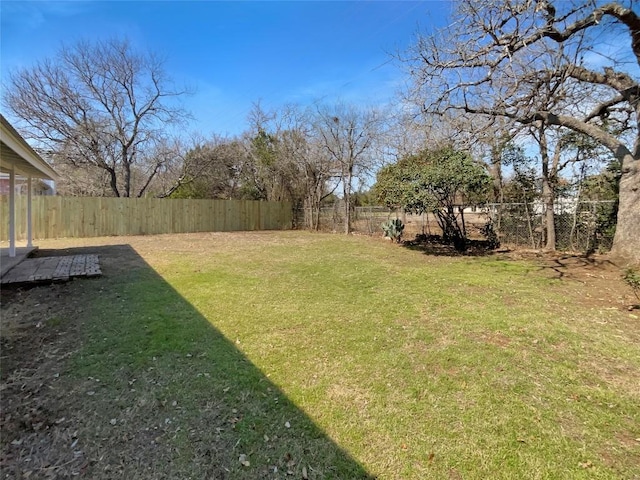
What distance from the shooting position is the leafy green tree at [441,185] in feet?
25.8

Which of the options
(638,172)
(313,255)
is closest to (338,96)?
(313,255)

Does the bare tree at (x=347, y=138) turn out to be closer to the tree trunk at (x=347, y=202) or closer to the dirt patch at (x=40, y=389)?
the tree trunk at (x=347, y=202)

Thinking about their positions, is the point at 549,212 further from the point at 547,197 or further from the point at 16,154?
the point at 16,154

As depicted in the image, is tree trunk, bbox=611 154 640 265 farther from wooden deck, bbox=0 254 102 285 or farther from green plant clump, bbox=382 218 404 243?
wooden deck, bbox=0 254 102 285

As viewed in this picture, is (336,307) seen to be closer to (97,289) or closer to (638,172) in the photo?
(97,289)

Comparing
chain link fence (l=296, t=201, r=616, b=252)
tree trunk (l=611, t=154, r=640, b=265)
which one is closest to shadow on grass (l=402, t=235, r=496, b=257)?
chain link fence (l=296, t=201, r=616, b=252)

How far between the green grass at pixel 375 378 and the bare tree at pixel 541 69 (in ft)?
11.3

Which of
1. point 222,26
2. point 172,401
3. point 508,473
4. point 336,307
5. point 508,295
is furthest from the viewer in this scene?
point 222,26

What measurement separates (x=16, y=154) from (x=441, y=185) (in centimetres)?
809

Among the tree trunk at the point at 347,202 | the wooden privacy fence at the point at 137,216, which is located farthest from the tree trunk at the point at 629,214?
the wooden privacy fence at the point at 137,216

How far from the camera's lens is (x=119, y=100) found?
47.0ft

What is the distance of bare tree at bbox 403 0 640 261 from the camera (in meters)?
5.52

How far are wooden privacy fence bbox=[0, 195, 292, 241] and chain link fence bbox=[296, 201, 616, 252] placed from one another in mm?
6565

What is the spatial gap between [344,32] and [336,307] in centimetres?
795
